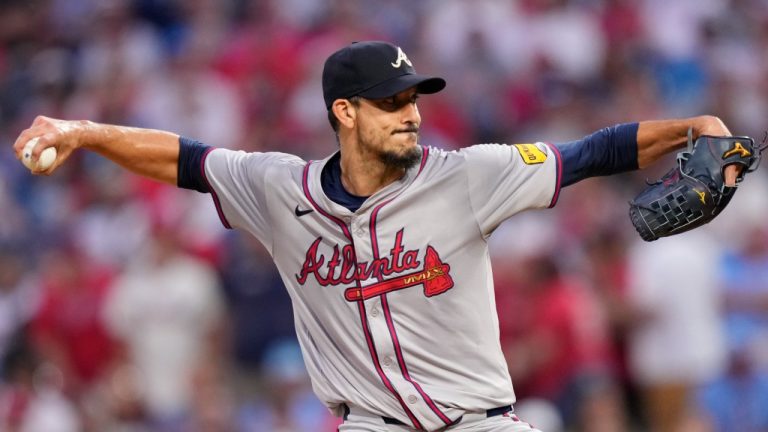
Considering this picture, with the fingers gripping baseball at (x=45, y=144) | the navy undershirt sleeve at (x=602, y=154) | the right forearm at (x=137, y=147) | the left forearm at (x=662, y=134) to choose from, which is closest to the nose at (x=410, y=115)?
the navy undershirt sleeve at (x=602, y=154)

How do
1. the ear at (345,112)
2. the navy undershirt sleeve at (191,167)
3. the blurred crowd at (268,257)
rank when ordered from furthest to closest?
1. the blurred crowd at (268,257)
2. the navy undershirt sleeve at (191,167)
3. the ear at (345,112)

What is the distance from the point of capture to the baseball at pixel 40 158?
16.6ft

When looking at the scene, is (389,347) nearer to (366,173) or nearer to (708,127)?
(366,173)

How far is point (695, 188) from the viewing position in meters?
4.98

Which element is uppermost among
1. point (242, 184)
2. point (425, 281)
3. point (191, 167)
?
point (191, 167)

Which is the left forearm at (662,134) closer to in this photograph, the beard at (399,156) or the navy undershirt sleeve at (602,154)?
the navy undershirt sleeve at (602,154)

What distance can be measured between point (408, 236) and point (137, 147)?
1.13m

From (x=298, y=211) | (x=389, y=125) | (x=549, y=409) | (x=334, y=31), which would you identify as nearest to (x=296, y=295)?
(x=298, y=211)

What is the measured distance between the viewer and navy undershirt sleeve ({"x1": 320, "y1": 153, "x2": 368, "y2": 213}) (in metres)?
5.34

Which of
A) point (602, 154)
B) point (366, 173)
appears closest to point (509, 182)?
point (602, 154)

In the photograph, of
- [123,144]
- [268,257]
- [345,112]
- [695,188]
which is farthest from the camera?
[268,257]

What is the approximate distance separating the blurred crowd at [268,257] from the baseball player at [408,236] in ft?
9.63

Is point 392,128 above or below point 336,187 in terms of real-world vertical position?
above

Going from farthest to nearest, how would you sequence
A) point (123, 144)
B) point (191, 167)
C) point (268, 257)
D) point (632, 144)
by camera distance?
1. point (268, 257)
2. point (191, 167)
3. point (123, 144)
4. point (632, 144)
